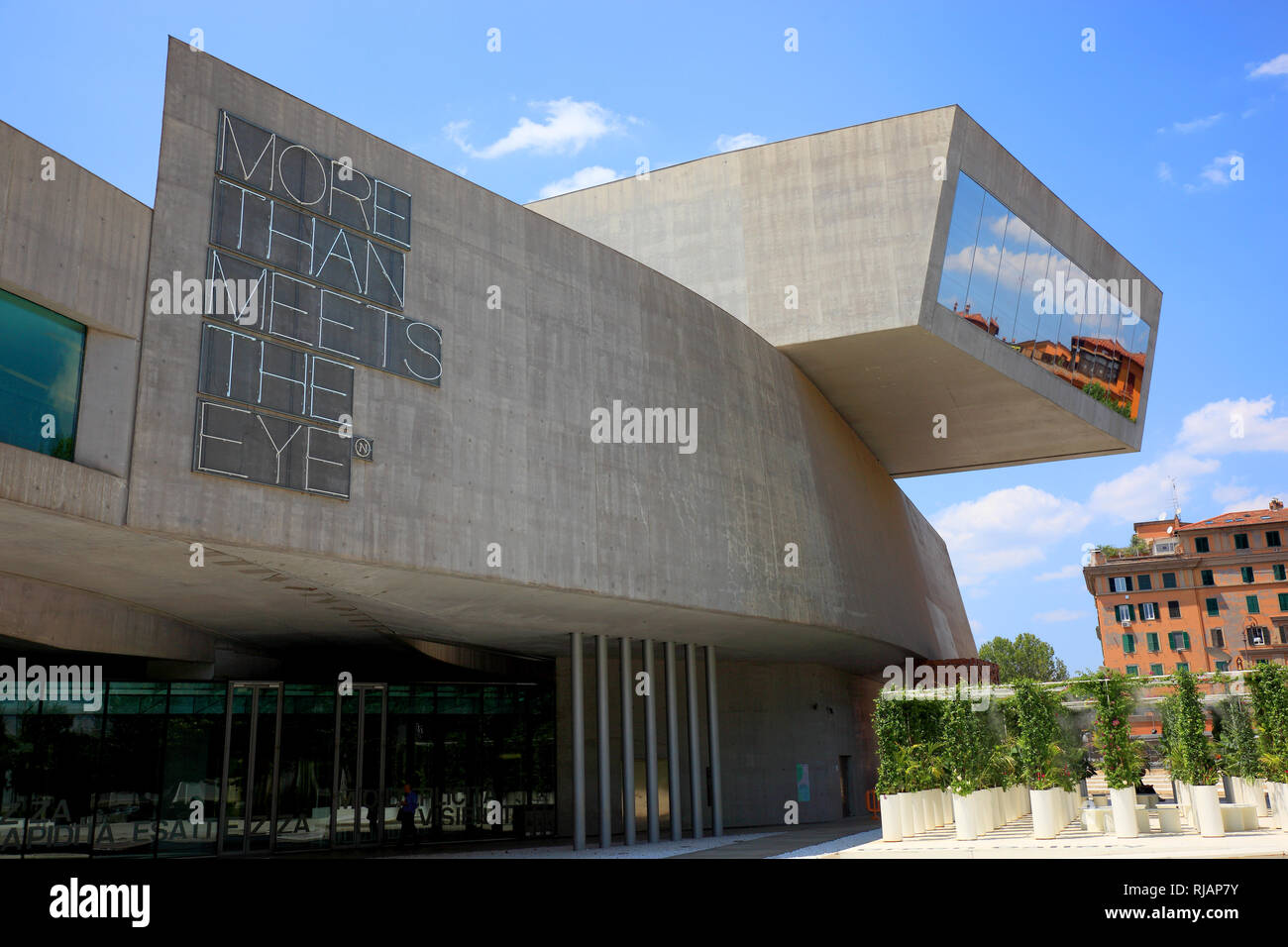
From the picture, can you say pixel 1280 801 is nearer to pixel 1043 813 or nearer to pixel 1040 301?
pixel 1043 813

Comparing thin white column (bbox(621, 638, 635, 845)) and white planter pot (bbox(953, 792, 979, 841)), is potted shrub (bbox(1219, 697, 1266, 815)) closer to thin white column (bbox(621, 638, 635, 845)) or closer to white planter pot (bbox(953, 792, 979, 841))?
white planter pot (bbox(953, 792, 979, 841))

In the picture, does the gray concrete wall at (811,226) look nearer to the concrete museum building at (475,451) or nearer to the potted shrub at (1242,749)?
the concrete museum building at (475,451)

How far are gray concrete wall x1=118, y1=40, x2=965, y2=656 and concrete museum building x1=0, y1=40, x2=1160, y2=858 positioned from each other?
0.24 ft

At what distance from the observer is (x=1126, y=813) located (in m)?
19.3

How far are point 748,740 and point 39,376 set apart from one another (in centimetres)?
2272

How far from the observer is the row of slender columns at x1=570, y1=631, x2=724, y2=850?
23625mm

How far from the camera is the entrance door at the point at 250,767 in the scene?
23766 mm

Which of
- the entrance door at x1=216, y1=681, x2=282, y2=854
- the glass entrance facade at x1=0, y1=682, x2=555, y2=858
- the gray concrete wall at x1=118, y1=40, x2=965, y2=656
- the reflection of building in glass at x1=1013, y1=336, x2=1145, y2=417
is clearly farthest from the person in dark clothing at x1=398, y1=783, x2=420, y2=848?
the reflection of building in glass at x1=1013, y1=336, x2=1145, y2=417

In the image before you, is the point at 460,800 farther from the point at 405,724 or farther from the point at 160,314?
the point at 160,314

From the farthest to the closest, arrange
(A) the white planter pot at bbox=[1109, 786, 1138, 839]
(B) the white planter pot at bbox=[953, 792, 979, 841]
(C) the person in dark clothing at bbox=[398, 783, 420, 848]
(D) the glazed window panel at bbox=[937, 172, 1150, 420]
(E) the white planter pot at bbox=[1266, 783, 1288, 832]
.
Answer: (D) the glazed window panel at bbox=[937, 172, 1150, 420] → (C) the person in dark clothing at bbox=[398, 783, 420, 848] → (B) the white planter pot at bbox=[953, 792, 979, 841] → (E) the white planter pot at bbox=[1266, 783, 1288, 832] → (A) the white planter pot at bbox=[1109, 786, 1138, 839]

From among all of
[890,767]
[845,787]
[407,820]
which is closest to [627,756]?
[407,820]

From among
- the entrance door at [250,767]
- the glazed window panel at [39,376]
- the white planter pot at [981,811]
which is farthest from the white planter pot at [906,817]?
the glazed window panel at [39,376]
